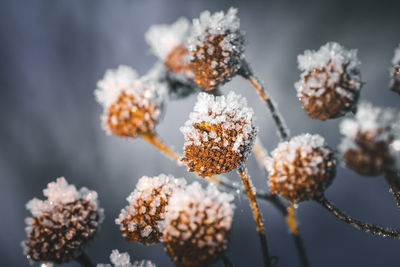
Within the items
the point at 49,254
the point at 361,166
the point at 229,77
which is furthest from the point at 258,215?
the point at 49,254

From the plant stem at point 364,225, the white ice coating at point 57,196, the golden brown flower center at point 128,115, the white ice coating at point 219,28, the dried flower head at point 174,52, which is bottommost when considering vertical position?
the plant stem at point 364,225

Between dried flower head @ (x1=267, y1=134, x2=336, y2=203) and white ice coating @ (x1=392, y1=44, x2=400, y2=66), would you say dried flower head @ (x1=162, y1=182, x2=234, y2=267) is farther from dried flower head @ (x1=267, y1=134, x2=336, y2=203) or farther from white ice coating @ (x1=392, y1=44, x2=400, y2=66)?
white ice coating @ (x1=392, y1=44, x2=400, y2=66)

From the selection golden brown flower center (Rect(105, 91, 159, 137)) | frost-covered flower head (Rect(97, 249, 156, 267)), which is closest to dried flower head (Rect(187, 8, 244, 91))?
golden brown flower center (Rect(105, 91, 159, 137))

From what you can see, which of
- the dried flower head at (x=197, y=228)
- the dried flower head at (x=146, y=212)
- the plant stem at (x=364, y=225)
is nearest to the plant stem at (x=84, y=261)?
the dried flower head at (x=146, y=212)

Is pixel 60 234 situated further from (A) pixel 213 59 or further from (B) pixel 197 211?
(A) pixel 213 59

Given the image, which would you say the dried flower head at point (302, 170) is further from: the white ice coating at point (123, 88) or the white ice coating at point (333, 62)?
the white ice coating at point (123, 88)

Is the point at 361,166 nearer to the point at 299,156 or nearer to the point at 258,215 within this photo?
the point at 299,156
